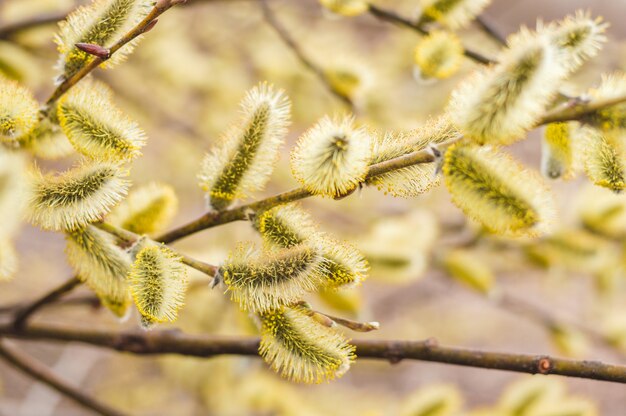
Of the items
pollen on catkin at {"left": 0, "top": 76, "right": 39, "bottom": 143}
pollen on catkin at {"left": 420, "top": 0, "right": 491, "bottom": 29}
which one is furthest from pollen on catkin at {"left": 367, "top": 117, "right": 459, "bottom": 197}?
pollen on catkin at {"left": 420, "top": 0, "right": 491, "bottom": 29}

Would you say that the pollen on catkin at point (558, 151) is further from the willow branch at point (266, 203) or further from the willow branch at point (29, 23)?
the willow branch at point (29, 23)

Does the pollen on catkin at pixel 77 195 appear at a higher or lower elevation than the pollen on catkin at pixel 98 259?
higher

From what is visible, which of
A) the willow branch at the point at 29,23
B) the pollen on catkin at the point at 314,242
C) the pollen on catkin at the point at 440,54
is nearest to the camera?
the pollen on catkin at the point at 314,242

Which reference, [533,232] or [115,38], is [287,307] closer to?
[533,232]

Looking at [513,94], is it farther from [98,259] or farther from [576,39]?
[98,259]

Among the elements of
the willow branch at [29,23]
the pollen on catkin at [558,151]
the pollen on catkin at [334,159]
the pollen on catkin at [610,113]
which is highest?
the pollen on catkin at [610,113]

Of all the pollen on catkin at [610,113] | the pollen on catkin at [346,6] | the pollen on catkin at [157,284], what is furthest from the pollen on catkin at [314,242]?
the pollen on catkin at [346,6]

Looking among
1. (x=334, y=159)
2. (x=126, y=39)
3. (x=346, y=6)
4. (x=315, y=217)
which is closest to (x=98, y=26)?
(x=126, y=39)

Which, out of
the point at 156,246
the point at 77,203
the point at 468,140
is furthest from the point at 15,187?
the point at 468,140
